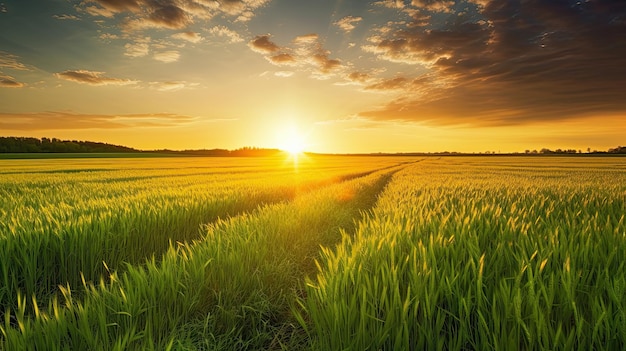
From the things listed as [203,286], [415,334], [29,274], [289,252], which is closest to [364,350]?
[415,334]

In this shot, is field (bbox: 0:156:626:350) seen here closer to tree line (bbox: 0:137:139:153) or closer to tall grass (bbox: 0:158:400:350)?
tall grass (bbox: 0:158:400:350)

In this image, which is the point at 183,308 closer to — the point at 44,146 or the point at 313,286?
the point at 313,286

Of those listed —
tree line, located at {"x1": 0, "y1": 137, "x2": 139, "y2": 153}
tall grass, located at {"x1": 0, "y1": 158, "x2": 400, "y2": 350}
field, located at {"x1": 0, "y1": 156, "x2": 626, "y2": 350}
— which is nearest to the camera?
field, located at {"x1": 0, "y1": 156, "x2": 626, "y2": 350}

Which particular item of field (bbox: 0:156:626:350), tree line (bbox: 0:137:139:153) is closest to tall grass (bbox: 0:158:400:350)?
field (bbox: 0:156:626:350)

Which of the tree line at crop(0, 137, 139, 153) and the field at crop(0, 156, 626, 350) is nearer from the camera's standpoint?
the field at crop(0, 156, 626, 350)

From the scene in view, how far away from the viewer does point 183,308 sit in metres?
3.40

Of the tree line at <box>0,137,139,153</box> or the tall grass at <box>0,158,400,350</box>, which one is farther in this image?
the tree line at <box>0,137,139,153</box>

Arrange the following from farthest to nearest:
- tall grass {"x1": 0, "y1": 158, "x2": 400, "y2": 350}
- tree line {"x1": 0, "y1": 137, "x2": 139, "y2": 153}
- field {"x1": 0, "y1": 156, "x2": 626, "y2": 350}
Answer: tree line {"x1": 0, "y1": 137, "x2": 139, "y2": 153}, tall grass {"x1": 0, "y1": 158, "x2": 400, "y2": 350}, field {"x1": 0, "y1": 156, "x2": 626, "y2": 350}

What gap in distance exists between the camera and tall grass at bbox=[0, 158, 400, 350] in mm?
2438

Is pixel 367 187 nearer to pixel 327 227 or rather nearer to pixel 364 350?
pixel 327 227

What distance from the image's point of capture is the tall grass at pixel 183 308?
2438 mm

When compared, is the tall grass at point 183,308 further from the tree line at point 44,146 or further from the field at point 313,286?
the tree line at point 44,146

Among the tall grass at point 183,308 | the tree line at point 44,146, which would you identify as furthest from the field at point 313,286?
the tree line at point 44,146

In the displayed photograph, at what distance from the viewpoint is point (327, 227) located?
28.3 ft
